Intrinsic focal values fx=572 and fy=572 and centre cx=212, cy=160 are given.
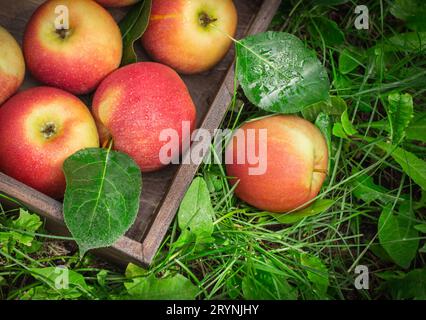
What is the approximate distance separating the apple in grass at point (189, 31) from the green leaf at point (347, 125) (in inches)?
10.5

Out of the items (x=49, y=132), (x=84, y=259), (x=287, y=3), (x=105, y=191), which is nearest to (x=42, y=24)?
(x=49, y=132)

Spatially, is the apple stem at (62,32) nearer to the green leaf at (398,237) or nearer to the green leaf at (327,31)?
the green leaf at (327,31)

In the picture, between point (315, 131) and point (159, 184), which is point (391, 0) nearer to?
point (315, 131)

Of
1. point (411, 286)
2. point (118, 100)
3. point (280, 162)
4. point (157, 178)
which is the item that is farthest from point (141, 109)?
point (411, 286)

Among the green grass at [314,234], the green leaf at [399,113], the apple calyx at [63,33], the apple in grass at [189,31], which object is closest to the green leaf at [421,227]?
the green grass at [314,234]

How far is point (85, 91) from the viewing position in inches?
39.6

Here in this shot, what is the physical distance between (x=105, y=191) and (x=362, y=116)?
24.5 inches

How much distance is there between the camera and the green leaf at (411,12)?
1.18m

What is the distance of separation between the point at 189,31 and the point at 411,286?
60 cm

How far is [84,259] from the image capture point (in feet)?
3.39

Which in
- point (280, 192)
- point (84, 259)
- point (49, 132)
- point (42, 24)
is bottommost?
point (84, 259)

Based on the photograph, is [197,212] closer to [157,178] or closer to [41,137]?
[157,178]

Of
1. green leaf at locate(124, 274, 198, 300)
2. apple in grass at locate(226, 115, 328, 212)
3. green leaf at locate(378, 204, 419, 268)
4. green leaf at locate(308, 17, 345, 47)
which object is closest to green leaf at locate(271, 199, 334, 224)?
apple in grass at locate(226, 115, 328, 212)

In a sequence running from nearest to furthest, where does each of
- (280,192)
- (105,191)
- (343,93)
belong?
(105,191) → (280,192) → (343,93)
